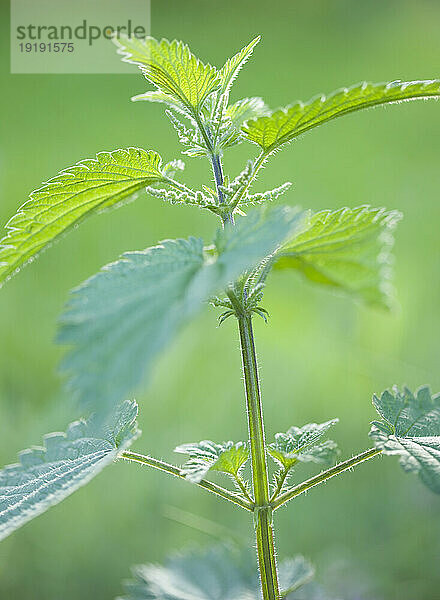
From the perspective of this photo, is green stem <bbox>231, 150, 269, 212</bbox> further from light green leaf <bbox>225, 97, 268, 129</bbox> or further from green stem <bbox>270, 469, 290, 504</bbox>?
green stem <bbox>270, 469, 290, 504</bbox>

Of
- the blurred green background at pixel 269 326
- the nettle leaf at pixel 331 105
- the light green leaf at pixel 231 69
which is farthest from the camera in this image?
the blurred green background at pixel 269 326

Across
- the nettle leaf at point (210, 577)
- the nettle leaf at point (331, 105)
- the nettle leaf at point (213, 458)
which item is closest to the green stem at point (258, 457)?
the nettle leaf at point (213, 458)

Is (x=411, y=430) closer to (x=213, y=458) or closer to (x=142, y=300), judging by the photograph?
(x=213, y=458)

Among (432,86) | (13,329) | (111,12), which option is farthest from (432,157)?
(432,86)

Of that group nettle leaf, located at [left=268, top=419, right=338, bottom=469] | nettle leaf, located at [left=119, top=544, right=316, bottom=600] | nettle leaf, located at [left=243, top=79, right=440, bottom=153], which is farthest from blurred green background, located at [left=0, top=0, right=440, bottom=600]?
nettle leaf, located at [left=243, top=79, right=440, bottom=153]

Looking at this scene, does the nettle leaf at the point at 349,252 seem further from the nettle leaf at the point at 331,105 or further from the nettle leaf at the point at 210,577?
the nettle leaf at the point at 210,577

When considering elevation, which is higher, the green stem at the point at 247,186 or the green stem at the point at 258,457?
the green stem at the point at 247,186

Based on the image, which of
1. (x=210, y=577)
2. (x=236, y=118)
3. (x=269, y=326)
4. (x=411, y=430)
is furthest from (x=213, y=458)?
(x=269, y=326)
